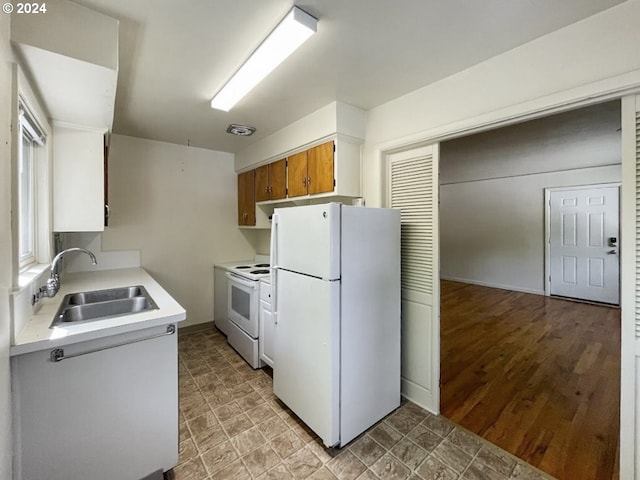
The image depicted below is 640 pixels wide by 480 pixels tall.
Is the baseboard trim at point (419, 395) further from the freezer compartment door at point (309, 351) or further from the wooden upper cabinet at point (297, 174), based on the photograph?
the wooden upper cabinet at point (297, 174)

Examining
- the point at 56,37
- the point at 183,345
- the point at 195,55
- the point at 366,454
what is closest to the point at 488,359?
the point at 366,454

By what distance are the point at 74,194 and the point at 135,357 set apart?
4.79ft

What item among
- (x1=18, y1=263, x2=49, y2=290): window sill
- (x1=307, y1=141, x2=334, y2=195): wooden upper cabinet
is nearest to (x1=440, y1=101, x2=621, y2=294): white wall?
(x1=307, y1=141, x2=334, y2=195): wooden upper cabinet

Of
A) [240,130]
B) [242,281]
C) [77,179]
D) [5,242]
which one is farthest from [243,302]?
[5,242]

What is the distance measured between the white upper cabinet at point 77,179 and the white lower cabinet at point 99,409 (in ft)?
3.99

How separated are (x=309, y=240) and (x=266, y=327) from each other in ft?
4.03

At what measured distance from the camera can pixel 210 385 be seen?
2502mm

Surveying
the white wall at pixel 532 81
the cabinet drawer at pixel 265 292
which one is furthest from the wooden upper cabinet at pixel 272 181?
the white wall at pixel 532 81

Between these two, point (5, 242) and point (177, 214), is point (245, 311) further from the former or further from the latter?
point (5, 242)

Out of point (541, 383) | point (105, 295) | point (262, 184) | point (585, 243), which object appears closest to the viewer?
point (105, 295)

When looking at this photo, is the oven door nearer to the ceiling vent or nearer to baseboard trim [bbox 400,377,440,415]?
baseboard trim [bbox 400,377,440,415]

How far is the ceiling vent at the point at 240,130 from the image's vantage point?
9.60ft

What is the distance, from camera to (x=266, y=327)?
8.72 ft

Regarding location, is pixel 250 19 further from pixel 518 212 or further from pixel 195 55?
pixel 518 212
